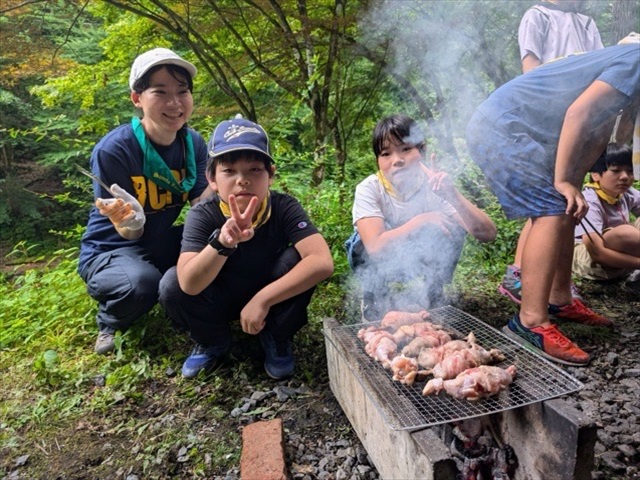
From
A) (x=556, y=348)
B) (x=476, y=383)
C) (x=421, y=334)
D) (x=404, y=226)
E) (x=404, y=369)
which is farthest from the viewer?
(x=404, y=226)

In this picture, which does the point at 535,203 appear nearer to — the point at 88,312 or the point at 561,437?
the point at 561,437

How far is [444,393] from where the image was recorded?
2.13 meters

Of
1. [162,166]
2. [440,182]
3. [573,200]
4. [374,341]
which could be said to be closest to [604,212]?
[573,200]

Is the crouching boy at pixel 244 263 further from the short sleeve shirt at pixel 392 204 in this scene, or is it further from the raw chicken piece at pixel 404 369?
the raw chicken piece at pixel 404 369

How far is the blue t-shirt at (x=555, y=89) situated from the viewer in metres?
2.69

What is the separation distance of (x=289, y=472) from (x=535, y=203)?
231cm

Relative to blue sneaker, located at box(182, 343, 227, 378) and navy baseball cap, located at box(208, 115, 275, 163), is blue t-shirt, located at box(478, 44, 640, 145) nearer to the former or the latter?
navy baseball cap, located at box(208, 115, 275, 163)

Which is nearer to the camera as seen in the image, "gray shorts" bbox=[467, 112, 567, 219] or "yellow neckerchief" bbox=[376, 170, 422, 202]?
"gray shorts" bbox=[467, 112, 567, 219]

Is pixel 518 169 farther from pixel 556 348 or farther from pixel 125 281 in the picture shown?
pixel 125 281

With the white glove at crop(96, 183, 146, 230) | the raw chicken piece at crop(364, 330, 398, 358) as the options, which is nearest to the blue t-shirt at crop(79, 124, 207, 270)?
the white glove at crop(96, 183, 146, 230)

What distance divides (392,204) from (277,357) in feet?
4.92

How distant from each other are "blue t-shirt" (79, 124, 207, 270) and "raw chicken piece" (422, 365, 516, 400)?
2.65 metres

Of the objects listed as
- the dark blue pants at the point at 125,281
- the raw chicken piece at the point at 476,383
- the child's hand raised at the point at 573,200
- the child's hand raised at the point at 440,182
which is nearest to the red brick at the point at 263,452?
the raw chicken piece at the point at 476,383

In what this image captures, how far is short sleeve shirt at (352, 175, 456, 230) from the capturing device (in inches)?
136
